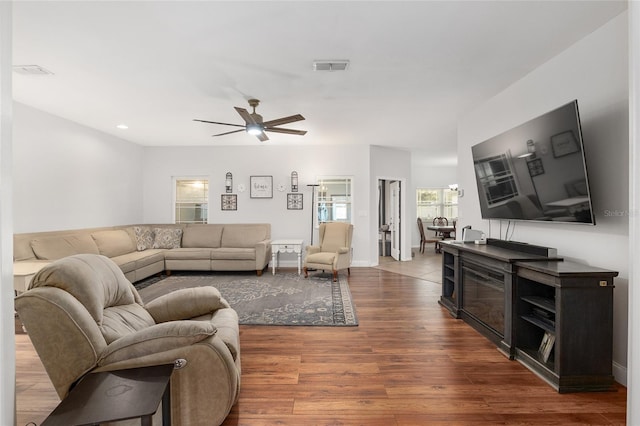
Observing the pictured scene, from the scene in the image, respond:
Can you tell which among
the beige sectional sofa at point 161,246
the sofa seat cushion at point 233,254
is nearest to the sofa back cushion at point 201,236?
the beige sectional sofa at point 161,246

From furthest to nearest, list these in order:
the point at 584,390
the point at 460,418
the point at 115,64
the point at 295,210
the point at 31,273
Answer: the point at 295,210
the point at 31,273
the point at 115,64
the point at 584,390
the point at 460,418

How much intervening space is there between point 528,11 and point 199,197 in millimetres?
6550

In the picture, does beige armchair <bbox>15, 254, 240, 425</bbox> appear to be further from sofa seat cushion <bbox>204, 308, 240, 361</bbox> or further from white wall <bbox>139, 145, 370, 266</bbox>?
white wall <bbox>139, 145, 370, 266</bbox>

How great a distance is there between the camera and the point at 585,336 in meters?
2.17

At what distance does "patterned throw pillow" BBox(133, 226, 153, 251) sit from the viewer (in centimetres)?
603

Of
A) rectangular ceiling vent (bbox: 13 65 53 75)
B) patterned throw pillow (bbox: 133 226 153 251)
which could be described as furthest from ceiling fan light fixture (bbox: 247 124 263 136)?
patterned throw pillow (bbox: 133 226 153 251)

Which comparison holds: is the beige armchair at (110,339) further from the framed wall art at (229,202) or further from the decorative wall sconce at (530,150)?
the framed wall art at (229,202)

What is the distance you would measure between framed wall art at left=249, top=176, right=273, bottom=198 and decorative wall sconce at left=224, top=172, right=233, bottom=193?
1.56ft

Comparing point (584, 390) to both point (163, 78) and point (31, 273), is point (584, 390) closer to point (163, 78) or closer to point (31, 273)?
point (163, 78)

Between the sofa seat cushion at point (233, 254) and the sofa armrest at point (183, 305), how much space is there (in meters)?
3.50

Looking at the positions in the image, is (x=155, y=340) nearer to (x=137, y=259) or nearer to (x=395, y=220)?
(x=137, y=259)

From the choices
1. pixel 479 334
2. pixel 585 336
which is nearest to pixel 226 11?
pixel 585 336

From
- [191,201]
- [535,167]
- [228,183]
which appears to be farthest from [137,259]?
[535,167]

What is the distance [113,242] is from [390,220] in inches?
241
